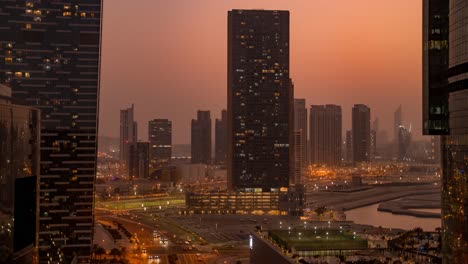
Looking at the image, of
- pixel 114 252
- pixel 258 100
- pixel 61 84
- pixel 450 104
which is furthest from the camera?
pixel 258 100

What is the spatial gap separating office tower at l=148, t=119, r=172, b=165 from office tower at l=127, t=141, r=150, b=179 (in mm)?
8937

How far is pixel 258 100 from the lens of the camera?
4169cm

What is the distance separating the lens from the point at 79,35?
2341 centimetres

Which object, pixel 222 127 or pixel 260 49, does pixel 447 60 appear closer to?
pixel 260 49

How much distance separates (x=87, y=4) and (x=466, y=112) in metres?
17.2

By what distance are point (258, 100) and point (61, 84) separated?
20.0 meters

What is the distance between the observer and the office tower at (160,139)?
7519 cm

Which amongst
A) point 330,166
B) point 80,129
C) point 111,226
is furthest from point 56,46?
point 330,166

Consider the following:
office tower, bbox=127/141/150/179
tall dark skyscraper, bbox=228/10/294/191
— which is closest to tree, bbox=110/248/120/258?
tall dark skyscraper, bbox=228/10/294/191

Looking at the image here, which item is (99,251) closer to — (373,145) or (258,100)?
(258,100)

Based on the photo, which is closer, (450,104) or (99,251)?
(450,104)

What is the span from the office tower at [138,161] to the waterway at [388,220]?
27652 millimetres

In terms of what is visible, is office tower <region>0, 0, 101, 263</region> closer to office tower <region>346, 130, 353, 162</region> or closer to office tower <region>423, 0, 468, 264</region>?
office tower <region>423, 0, 468, 264</region>

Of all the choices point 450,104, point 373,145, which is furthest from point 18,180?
point 373,145
